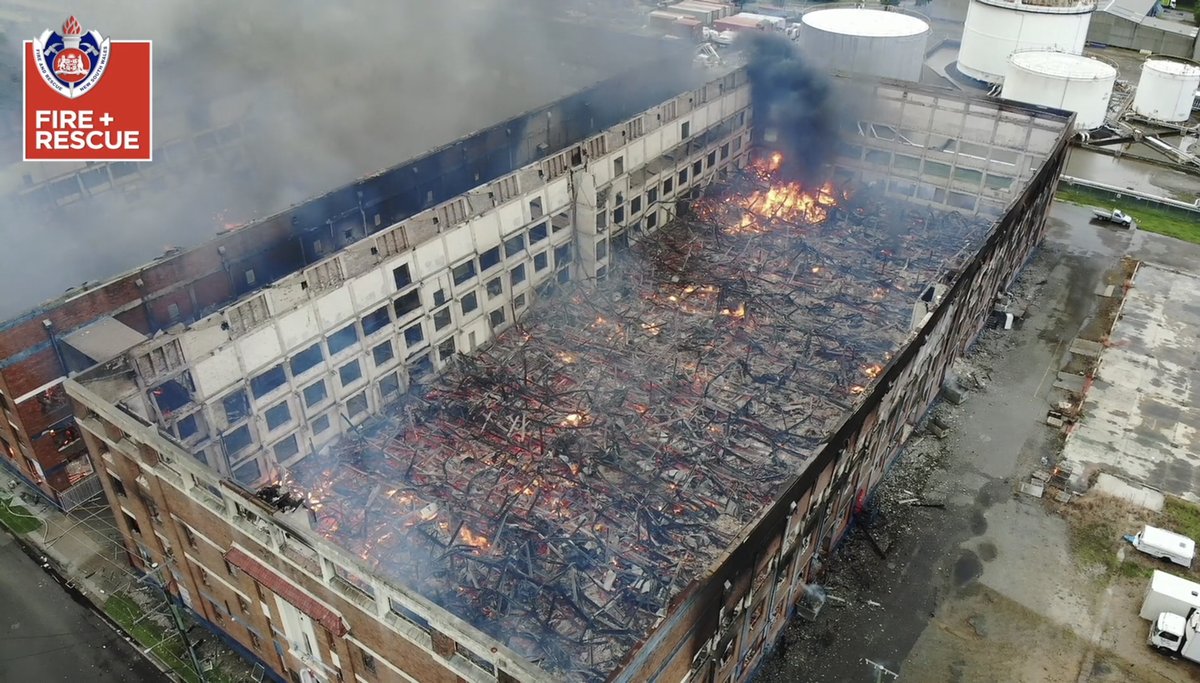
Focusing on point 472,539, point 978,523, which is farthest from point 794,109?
point 472,539

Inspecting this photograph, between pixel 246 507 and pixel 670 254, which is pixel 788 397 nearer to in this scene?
pixel 670 254

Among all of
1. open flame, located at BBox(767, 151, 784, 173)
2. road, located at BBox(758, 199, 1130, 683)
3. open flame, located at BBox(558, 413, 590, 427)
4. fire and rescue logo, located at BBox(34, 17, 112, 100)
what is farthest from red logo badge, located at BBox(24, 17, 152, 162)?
road, located at BBox(758, 199, 1130, 683)

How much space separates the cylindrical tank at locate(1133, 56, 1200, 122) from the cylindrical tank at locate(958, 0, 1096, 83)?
427 centimetres

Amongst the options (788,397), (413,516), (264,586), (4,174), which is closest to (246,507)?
(264,586)

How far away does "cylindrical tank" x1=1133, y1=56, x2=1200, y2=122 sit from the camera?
1631 inches

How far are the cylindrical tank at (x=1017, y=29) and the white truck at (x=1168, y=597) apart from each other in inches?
1333

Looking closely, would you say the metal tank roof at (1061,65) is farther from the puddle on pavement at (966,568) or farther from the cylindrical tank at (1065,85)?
the puddle on pavement at (966,568)

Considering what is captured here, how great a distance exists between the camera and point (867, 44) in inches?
1481

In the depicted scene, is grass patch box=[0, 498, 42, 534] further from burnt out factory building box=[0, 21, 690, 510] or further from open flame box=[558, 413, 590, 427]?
open flame box=[558, 413, 590, 427]

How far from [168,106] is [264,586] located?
27593 millimetres

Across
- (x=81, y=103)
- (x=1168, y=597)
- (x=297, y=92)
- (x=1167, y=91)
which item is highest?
(x=81, y=103)

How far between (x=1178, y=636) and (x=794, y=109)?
21045 millimetres

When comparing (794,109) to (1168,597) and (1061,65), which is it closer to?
(1061,65)

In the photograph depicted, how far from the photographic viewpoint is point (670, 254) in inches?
1048
